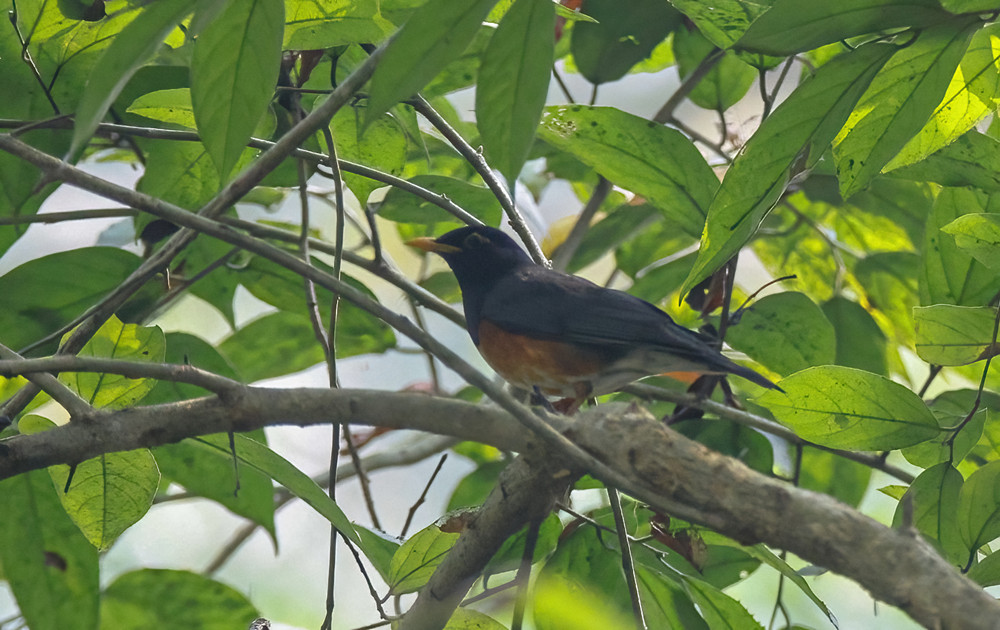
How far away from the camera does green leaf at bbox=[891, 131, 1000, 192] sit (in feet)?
4.33

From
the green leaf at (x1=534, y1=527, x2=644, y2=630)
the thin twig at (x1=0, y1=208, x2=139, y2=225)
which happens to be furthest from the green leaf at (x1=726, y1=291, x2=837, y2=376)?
the thin twig at (x1=0, y1=208, x2=139, y2=225)

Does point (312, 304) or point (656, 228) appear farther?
point (656, 228)

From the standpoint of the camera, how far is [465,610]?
1.22 meters

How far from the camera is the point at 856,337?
189 centimetres

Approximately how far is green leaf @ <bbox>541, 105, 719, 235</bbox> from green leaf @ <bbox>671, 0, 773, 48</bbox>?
0.20m

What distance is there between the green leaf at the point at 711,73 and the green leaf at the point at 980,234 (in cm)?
91

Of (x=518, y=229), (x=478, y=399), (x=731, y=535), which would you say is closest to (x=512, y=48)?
(x=731, y=535)

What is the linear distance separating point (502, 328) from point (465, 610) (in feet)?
2.14

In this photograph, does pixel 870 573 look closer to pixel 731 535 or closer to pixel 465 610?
pixel 731 535

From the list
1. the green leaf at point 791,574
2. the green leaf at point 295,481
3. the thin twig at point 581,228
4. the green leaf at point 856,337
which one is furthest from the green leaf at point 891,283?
the green leaf at point 295,481

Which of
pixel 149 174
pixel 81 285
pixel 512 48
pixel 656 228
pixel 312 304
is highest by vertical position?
pixel 656 228

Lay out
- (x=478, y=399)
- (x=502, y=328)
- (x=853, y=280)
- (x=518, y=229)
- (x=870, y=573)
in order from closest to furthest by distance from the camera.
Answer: (x=870, y=573)
(x=518, y=229)
(x=502, y=328)
(x=853, y=280)
(x=478, y=399)

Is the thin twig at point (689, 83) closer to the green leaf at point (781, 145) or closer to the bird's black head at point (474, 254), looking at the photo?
the bird's black head at point (474, 254)

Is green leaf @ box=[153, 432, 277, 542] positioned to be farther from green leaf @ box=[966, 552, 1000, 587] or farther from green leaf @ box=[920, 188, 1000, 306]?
green leaf @ box=[920, 188, 1000, 306]
